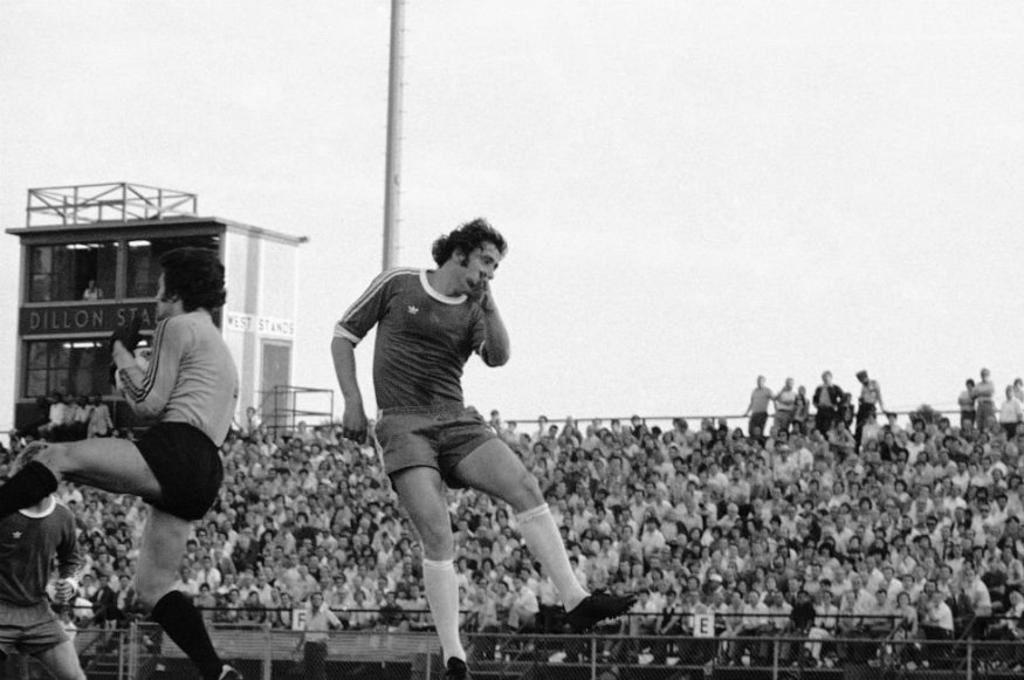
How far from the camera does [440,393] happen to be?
9000mm

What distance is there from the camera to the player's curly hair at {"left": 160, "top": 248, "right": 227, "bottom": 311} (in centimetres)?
825

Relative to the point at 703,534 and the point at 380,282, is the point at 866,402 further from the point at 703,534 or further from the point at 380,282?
the point at 380,282

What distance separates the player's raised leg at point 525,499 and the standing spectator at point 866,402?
664 inches

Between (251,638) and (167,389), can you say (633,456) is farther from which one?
(167,389)

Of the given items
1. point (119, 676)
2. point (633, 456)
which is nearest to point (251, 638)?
point (119, 676)

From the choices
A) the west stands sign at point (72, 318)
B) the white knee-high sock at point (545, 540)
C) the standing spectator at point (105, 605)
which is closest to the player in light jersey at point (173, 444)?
the white knee-high sock at point (545, 540)

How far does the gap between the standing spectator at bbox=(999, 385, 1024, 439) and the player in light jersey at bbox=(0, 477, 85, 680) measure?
52.3ft

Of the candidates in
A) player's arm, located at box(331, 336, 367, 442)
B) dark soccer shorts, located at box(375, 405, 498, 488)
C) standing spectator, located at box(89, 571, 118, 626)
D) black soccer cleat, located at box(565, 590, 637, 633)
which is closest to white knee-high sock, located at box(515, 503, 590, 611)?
black soccer cleat, located at box(565, 590, 637, 633)

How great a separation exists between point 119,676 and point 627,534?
252 inches

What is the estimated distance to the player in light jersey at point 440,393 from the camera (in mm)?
8867

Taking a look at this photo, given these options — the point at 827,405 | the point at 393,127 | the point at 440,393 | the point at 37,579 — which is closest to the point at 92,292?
the point at 393,127

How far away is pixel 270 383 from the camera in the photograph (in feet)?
155

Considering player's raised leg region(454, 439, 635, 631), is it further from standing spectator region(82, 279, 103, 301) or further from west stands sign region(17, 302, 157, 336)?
standing spectator region(82, 279, 103, 301)

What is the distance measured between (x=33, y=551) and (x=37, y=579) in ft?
0.67
